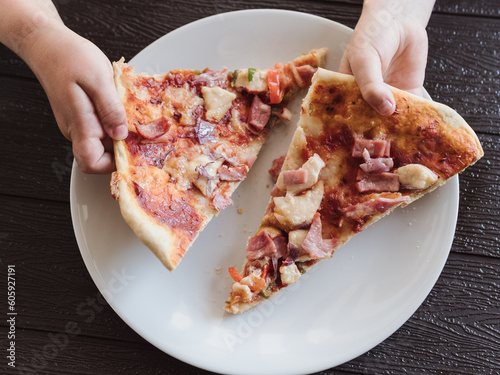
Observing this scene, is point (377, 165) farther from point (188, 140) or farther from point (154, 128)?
point (154, 128)

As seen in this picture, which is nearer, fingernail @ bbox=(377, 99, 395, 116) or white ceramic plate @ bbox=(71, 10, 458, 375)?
fingernail @ bbox=(377, 99, 395, 116)

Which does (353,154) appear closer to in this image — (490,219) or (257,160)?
(257,160)

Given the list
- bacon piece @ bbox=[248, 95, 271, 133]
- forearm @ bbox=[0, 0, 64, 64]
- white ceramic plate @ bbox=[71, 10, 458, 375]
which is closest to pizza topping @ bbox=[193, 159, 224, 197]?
white ceramic plate @ bbox=[71, 10, 458, 375]

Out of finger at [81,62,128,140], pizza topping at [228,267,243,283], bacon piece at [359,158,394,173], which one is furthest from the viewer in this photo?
pizza topping at [228,267,243,283]

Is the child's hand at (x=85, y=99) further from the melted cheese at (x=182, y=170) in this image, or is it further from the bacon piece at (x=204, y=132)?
the bacon piece at (x=204, y=132)

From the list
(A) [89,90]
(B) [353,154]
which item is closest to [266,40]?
(B) [353,154]

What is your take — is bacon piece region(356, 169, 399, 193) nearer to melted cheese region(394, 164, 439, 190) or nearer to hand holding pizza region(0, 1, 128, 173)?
melted cheese region(394, 164, 439, 190)
